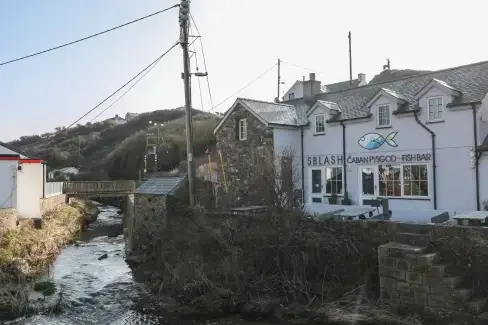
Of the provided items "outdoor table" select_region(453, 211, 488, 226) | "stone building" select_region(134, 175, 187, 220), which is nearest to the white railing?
"stone building" select_region(134, 175, 187, 220)

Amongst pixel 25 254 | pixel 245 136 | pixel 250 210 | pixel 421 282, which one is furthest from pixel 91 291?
pixel 245 136

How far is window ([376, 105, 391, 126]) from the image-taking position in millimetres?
19484

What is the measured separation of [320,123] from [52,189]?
21.7 metres

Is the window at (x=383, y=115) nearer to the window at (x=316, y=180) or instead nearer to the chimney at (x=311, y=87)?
the window at (x=316, y=180)

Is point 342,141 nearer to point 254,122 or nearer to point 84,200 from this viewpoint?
point 254,122

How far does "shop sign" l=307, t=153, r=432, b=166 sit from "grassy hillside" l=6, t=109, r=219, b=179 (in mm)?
23235

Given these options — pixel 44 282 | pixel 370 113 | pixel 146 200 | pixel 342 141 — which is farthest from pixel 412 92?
pixel 44 282

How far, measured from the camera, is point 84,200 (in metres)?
45.1

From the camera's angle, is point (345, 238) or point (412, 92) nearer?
point (345, 238)

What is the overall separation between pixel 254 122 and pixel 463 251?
13.4 m

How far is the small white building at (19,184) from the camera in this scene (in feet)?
72.8

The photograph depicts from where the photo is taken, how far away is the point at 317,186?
73.0ft

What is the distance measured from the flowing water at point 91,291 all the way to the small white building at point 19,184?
3009 millimetres

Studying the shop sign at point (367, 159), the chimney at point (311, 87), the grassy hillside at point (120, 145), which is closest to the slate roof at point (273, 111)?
the shop sign at point (367, 159)
